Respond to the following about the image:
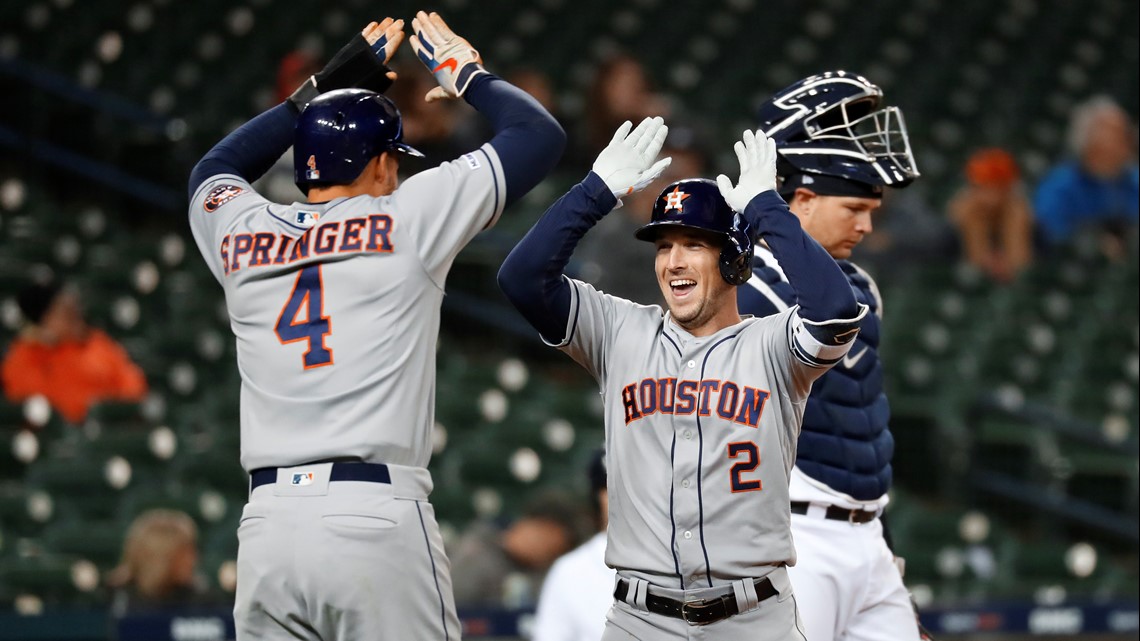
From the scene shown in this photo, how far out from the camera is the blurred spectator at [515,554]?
19.6ft

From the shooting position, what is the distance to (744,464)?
3119 millimetres

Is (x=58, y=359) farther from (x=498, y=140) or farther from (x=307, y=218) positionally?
(x=498, y=140)

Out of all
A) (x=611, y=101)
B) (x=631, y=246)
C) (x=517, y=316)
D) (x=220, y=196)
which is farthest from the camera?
(x=611, y=101)

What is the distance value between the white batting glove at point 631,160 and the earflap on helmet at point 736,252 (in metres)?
0.19

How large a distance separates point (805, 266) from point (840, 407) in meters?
0.62

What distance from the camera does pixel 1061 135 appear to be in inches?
432

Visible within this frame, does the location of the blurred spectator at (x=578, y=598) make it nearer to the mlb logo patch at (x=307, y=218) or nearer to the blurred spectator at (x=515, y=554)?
the blurred spectator at (x=515, y=554)

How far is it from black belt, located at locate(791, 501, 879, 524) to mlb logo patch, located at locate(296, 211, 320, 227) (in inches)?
49.9

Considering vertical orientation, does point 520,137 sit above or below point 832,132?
below

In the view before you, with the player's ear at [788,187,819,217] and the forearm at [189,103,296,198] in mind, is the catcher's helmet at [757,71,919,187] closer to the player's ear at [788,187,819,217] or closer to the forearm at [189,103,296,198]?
the player's ear at [788,187,819,217]

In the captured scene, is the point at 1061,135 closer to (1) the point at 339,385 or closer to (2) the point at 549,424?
(2) the point at 549,424

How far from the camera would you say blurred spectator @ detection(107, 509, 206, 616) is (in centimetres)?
559

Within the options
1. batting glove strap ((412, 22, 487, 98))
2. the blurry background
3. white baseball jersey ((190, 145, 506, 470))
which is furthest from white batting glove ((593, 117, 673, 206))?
the blurry background

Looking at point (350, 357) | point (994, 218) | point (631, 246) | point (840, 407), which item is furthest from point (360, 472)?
point (994, 218)
